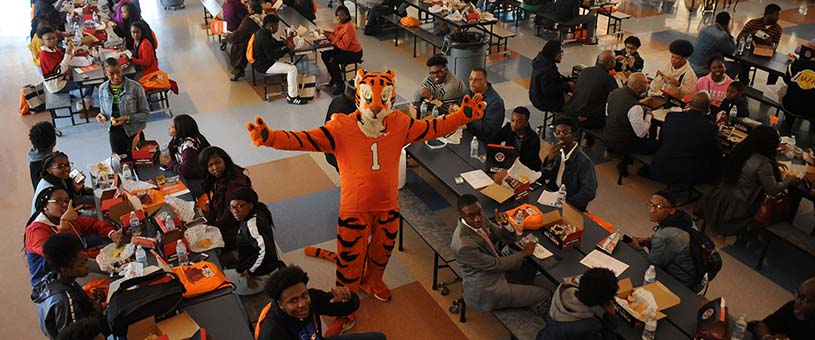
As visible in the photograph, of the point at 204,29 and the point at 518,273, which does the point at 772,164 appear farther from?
the point at 204,29

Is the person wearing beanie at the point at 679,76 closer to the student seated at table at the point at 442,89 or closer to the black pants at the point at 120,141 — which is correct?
the student seated at table at the point at 442,89

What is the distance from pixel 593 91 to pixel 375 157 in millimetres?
3890

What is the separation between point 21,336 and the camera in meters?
5.64

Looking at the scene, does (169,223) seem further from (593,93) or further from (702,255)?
(593,93)

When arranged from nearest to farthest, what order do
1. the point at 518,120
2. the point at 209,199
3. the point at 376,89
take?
the point at 376,89
the point at 209,199
the point at 518,120

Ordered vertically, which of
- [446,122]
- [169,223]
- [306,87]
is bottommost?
[306,87]

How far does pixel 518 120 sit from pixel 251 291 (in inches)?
120

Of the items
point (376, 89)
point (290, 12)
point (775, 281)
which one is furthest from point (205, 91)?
point (775, 281)

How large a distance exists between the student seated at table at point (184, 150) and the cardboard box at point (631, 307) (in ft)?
13.1

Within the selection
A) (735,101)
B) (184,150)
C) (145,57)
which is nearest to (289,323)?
(184,150)

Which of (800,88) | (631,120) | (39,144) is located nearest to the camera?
(39,144)

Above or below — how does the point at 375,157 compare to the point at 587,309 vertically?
above

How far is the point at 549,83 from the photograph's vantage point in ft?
27.9

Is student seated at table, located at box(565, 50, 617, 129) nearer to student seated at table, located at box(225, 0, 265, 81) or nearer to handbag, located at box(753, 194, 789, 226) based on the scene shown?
handbag, located at box(753, 194, 789, 226)
